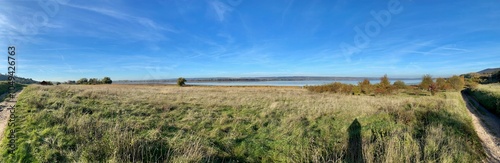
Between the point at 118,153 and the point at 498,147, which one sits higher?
the point at 118,153

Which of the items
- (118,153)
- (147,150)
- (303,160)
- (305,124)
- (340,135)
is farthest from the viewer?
(305,124)

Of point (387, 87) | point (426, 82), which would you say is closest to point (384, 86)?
point (387, 87)

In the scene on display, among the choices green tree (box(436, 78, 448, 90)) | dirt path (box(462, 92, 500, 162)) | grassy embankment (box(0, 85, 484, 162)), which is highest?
green tree (box(436, 78, 448, 90))

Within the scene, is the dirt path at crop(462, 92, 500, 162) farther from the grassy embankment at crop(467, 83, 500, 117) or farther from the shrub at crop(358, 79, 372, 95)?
the shrub at crop(358, 79, 372, 95)

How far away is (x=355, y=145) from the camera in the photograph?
8.31 metres

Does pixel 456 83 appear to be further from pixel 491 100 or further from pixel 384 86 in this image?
pixel 491 100

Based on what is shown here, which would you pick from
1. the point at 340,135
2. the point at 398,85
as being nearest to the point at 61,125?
the point at 340,135

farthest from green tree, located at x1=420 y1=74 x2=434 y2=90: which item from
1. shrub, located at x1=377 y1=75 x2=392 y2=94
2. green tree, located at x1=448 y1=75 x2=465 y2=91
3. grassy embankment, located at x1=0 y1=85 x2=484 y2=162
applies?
grassy embankment, located at x1=0 y1=85 x2=484 y2=162

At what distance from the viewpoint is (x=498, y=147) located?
27.8ft

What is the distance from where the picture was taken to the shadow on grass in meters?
7.33

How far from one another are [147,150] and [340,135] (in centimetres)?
705

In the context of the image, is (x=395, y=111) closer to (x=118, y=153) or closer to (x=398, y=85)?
(x=118, y=153)

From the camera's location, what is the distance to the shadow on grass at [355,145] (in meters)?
7.33

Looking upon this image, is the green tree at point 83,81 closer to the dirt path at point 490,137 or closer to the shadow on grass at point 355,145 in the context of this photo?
the shadow on grass at point 355,145
